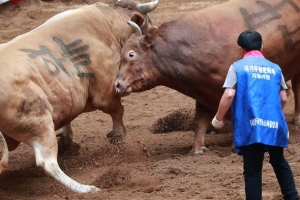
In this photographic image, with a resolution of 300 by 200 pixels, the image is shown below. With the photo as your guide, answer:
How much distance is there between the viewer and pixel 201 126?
889 cm

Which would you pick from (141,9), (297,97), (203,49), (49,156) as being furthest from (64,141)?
(297,97)

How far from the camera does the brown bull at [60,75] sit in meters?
7.36

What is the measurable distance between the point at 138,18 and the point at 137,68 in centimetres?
81

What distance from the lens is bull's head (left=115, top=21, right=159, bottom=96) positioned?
28.4 feet

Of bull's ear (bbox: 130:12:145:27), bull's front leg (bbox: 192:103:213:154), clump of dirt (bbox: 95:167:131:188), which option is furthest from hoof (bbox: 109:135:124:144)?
bull's ear (bbox: 130:12:145:27)

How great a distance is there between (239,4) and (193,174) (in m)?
2.34

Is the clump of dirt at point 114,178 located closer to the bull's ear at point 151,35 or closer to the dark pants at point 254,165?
the bull's ear at point 151,35

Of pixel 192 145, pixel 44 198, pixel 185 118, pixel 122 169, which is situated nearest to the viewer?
pixel 44 198

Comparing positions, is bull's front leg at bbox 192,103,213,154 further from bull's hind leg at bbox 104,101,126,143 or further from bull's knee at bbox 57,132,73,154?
bull's knee at bbox 57,132,73,154

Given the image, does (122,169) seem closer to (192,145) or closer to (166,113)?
(192,145)

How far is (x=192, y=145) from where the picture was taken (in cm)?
915

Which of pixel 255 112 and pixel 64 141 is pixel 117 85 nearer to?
pixel 64 141

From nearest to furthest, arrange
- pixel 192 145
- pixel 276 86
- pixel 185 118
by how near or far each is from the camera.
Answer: pixel 276 86 < pixel 192 145 < pixel 185 118

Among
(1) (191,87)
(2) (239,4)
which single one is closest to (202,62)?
(1) (191,87)
